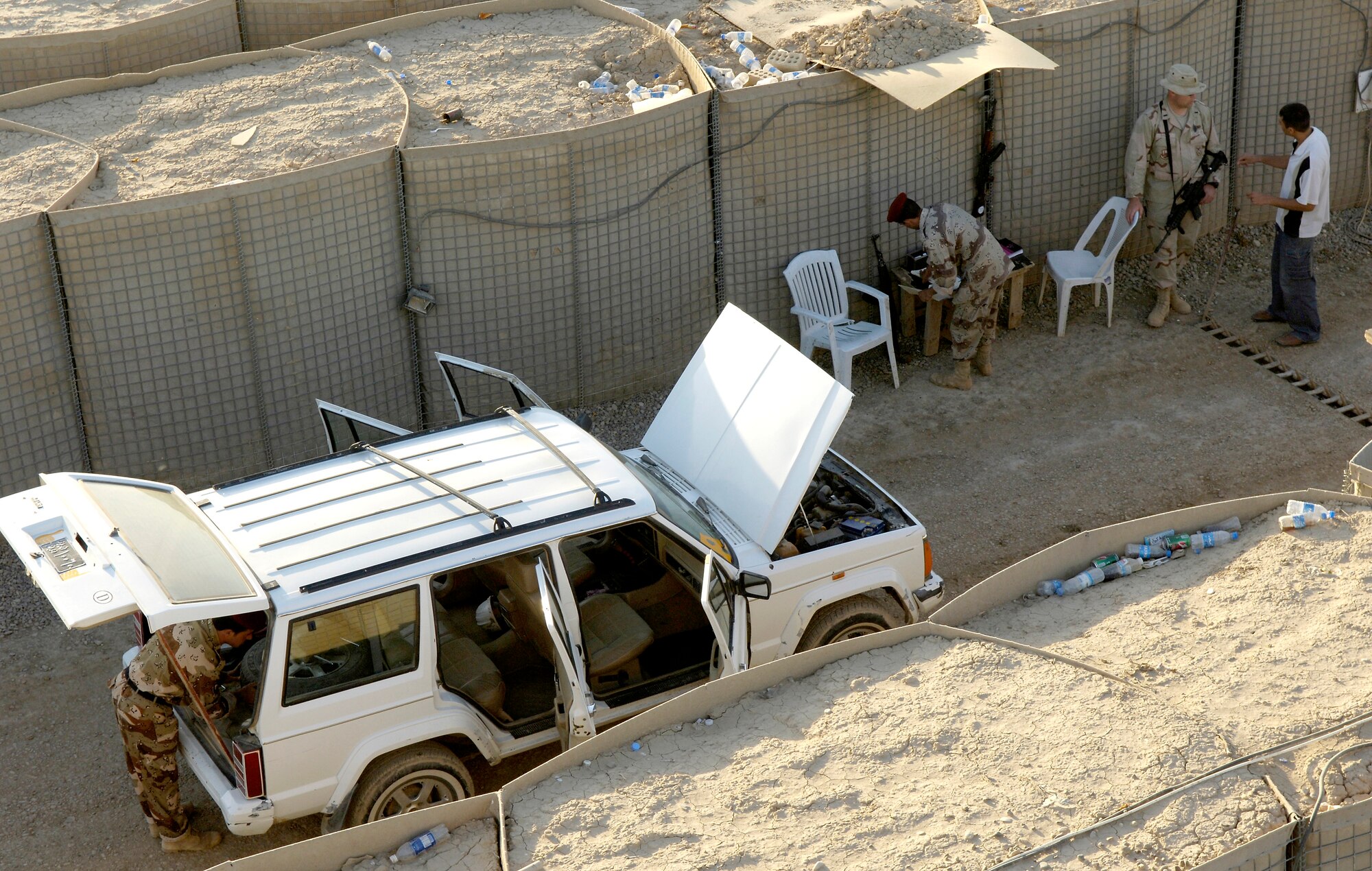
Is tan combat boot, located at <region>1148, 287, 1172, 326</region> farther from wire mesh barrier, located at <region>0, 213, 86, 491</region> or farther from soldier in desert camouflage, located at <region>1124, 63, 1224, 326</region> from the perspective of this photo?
wire mesh barrier, located at <region>0, 213, 86, 491</region>

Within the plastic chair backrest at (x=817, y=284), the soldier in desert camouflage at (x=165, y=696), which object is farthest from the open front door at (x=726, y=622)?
the plastic chair backrest at (x=817, y=284)

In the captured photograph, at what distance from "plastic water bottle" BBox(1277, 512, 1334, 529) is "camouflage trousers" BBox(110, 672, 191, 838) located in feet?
21.6

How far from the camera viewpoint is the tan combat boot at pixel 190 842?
290 inches

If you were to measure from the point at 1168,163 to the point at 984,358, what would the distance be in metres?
2.49

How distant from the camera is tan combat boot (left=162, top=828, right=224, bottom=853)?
736 centimetres

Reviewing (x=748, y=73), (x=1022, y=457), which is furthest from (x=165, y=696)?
(x=748, y=73)

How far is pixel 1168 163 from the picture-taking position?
12.3m

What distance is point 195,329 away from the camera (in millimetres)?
9695

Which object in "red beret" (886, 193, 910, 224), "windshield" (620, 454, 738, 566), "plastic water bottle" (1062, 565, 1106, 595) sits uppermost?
"red beret" (886, 193, 910, 224)

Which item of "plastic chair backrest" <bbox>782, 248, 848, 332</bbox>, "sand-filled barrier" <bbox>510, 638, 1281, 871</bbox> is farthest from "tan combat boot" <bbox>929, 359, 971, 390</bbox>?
"sand-filled barrier" <bbox>510, 638, 1281, 871</bbox>

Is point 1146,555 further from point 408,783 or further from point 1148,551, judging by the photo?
point 408,783

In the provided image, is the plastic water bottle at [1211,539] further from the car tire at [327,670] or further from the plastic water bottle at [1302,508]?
the car tire at [327,670]

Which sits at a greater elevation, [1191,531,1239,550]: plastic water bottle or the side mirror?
the side mirror

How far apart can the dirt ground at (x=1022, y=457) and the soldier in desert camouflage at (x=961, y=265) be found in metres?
0.53
